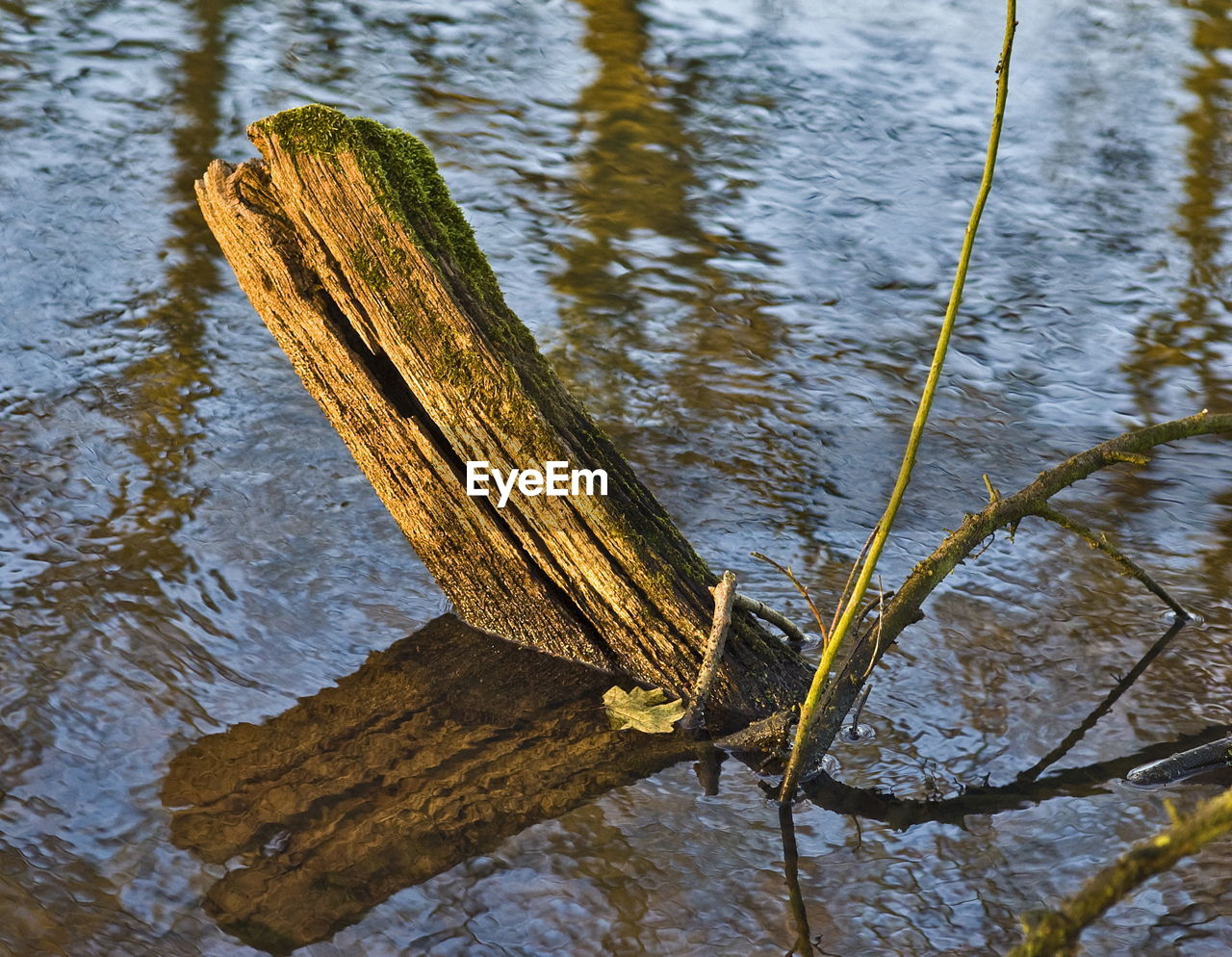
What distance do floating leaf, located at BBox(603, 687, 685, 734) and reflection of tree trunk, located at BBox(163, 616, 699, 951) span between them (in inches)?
1.5

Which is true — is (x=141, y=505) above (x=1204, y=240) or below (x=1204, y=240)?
below

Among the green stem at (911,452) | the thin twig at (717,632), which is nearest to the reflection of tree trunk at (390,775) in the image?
the thin twig at (717,632)

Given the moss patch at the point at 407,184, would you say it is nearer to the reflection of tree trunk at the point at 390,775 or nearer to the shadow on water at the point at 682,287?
the reflection of tree trunk at the point at 390,775

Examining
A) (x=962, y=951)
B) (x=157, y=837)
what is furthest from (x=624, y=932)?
(x=157, y=837)

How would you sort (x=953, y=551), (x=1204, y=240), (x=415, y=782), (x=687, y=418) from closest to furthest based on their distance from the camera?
(x=953, y=551), (x=415, y=782), (x=687, y=418), (x=1204, y=240)

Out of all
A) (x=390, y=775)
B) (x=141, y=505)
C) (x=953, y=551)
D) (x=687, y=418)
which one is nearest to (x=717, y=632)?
(x=953, y=551)

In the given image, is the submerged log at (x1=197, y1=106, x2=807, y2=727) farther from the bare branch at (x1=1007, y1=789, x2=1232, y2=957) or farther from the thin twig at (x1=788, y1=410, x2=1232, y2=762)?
the bare branch at (x1=1007, y1=789, x2=1232, y2=957)

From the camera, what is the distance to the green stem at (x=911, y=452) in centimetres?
292

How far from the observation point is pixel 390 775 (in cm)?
381

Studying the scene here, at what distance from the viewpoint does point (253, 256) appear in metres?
3.82

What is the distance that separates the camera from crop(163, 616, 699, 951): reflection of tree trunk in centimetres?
340

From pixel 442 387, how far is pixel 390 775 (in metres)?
1.18

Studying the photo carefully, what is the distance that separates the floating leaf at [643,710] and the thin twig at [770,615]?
0.37 m

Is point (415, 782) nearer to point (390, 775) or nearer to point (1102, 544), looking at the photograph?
point (390, 775)
